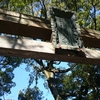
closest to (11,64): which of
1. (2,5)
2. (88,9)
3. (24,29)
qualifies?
(2,5)

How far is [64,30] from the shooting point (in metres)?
3.18

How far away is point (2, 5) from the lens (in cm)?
760

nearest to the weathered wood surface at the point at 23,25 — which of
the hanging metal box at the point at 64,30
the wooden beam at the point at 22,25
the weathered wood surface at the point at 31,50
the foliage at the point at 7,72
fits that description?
the wooden beam at the point at 22,25

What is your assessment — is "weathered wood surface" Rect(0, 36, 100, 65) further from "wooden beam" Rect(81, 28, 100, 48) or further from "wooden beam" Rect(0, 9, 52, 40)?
"wooden beam" Rect(81, 28, 100, 48)

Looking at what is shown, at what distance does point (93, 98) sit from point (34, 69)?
132 inches

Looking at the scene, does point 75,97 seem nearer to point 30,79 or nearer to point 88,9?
point 30,79

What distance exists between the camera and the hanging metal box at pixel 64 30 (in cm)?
293

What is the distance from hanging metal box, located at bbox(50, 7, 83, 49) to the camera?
2.93 m

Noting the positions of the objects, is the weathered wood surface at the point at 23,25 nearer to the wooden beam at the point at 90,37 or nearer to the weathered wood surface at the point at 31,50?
the wooden beam at the point at 90,37

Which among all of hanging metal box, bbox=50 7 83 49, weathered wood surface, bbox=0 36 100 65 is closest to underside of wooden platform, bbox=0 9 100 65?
weathered wood surface, bbox=0 36 100 65

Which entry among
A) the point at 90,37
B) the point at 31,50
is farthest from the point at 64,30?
the point at 31,50

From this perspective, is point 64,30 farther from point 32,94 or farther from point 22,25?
point 32,94

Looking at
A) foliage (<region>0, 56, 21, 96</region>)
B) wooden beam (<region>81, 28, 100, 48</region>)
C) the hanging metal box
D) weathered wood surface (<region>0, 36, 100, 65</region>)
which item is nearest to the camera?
weathered wood surface (<region>0, 36, 100, 65</region>)

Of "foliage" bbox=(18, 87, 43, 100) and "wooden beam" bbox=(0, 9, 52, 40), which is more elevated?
"wooden beam" bbox=(0, 9, 52, 40)
